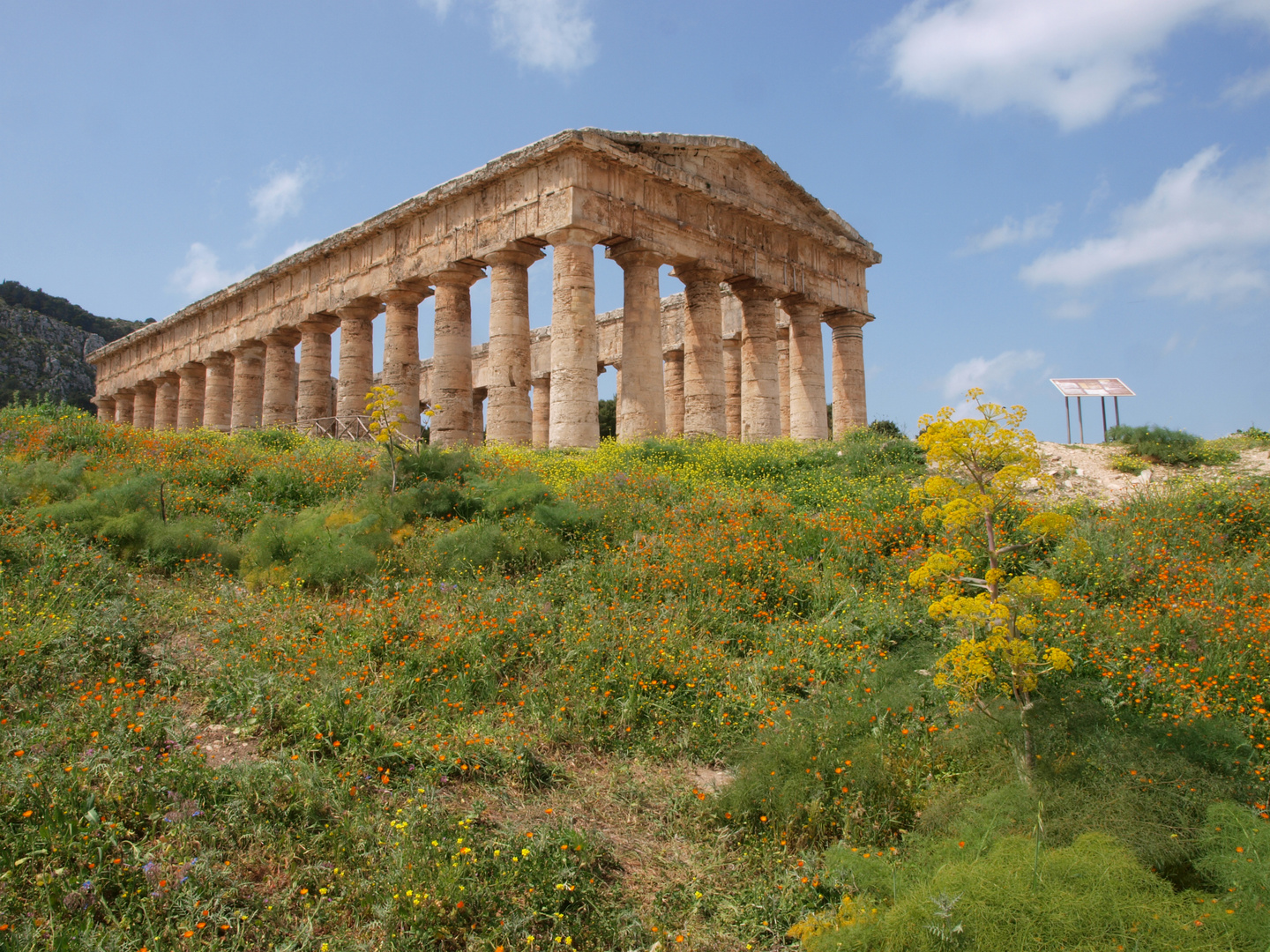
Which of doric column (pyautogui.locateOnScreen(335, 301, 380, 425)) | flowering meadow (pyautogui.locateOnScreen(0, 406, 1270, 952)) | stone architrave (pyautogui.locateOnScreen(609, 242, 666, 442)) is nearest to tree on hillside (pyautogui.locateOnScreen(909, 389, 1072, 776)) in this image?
flowering meadow (pyautogui.locateOnScreen(0, 406, 1270, 952))

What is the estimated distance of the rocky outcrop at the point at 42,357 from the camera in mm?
51750

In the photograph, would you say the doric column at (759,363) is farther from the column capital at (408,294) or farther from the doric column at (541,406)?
the doric column at (541,406)

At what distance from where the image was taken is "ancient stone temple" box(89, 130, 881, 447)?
18.0 m

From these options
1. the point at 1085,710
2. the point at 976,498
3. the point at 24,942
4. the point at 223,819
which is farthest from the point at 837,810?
the point at 24,942

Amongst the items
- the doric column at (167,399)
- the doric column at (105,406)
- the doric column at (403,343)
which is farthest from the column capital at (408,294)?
the doric column at (105,406)

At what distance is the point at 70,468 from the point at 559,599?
6.73 meters

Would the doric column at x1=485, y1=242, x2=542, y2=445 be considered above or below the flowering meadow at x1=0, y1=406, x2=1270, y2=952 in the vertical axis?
above

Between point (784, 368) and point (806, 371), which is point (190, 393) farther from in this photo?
point (806, 371)

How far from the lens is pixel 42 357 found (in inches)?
Answer: 2151

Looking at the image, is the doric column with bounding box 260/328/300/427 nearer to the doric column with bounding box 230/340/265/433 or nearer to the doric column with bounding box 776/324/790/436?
the doric column with bounding box 230/340/265/433

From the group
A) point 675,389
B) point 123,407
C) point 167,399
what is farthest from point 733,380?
point 123,407

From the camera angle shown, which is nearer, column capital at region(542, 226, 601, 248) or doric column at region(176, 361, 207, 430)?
column capital at region(542, 226, 601, 248)

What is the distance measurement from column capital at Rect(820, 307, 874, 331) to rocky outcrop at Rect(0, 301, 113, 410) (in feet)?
156

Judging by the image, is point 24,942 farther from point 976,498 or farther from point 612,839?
point 976,498
